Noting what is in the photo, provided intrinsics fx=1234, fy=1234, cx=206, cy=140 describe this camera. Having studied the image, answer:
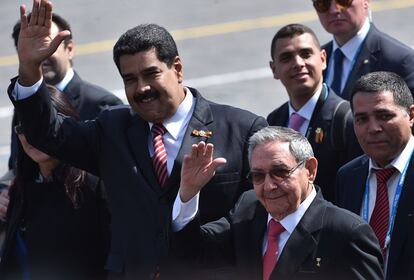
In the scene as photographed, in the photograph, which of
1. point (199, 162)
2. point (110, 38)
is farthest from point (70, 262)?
point (110, 38)

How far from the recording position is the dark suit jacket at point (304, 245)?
6.20 m

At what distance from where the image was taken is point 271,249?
6410 millimetres

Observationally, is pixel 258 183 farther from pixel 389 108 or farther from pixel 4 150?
pixel 4 150

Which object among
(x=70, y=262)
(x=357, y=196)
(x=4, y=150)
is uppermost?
(x=357, y=196)

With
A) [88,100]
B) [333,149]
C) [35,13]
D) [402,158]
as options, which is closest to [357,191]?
[402,158]

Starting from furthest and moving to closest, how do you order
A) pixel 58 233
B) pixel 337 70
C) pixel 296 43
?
pixel 337 70, pixel 296 43, pixel 58 233

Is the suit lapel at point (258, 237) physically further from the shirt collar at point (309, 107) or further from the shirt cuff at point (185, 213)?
the shirt collar at point (309, 107)

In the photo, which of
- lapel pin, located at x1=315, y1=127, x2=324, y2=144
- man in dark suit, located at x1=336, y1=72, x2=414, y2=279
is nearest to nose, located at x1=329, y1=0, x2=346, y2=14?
lapel pin, located at x1=315, y1=127, x2=324, y2=144

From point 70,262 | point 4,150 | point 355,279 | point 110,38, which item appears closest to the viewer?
point 355,279

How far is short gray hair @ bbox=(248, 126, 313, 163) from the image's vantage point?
21.1 feet

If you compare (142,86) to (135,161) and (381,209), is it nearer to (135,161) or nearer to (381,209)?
(135,161)

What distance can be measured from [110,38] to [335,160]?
8.38 m

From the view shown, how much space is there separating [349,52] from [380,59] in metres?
0.37

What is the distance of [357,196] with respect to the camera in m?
7.53
